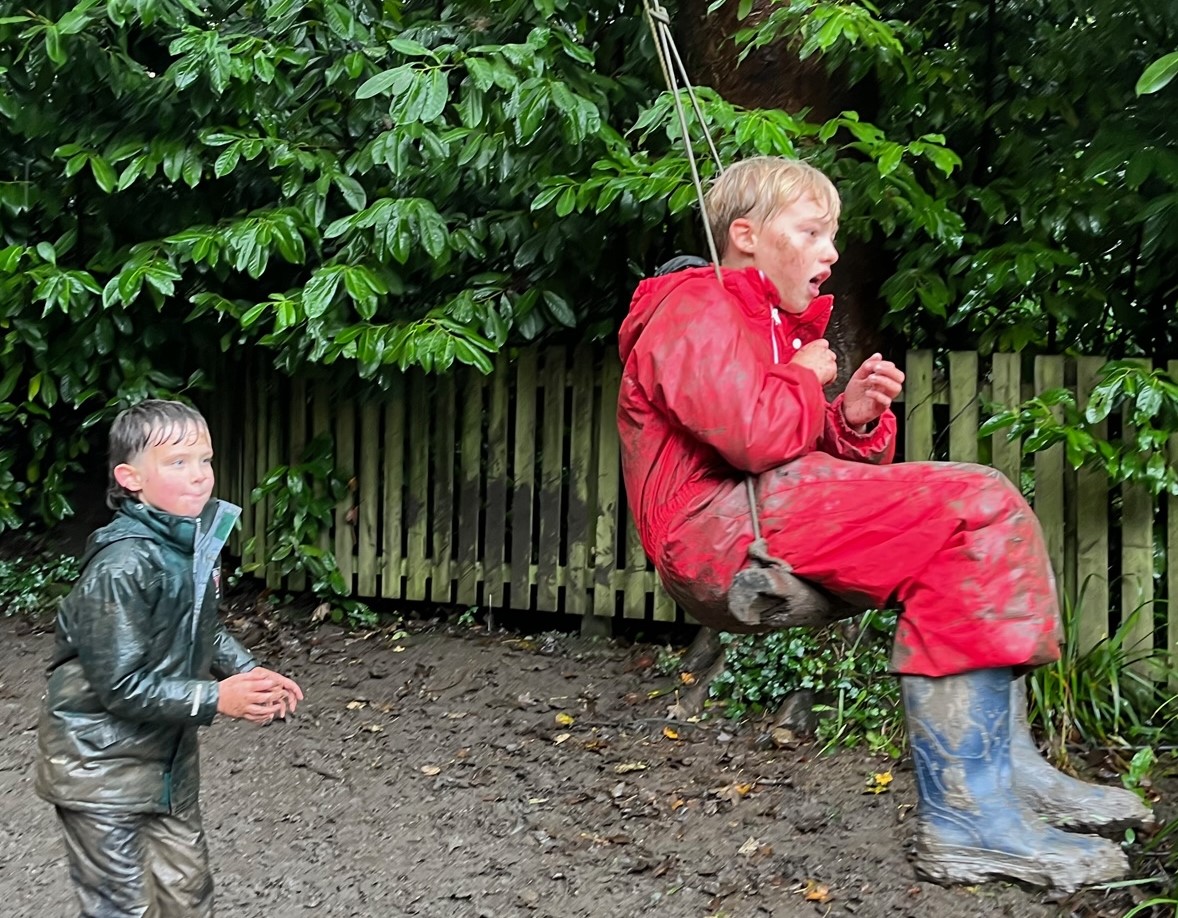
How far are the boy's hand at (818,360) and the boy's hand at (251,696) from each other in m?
1.28

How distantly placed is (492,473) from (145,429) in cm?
353

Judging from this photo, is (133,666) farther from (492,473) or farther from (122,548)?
(492,473)

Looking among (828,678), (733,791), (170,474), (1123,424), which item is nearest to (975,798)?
(170,474)

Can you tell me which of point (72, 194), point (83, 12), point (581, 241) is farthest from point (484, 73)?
point (72, 194)

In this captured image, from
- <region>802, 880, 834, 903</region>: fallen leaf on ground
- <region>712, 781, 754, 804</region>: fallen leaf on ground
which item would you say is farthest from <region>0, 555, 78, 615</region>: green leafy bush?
<region>802, 880, 834, 903</region>: fallen leaf on ground

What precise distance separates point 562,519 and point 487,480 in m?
0.44

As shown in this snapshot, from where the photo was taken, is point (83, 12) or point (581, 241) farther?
point (581, 241)

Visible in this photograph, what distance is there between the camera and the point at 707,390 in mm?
2312

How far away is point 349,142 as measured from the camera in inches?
215

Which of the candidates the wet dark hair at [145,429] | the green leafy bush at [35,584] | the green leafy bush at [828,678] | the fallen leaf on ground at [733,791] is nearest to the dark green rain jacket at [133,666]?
the wet dark hair at [145,429]

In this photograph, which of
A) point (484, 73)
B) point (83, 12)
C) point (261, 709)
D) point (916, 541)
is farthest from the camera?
point (83, 12)

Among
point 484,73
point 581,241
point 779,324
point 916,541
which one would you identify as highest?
point 484,73

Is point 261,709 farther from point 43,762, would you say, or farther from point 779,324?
point 779,324

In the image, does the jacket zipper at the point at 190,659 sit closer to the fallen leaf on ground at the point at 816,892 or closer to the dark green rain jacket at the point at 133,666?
the dark green rain jacket at the point at 133,666
